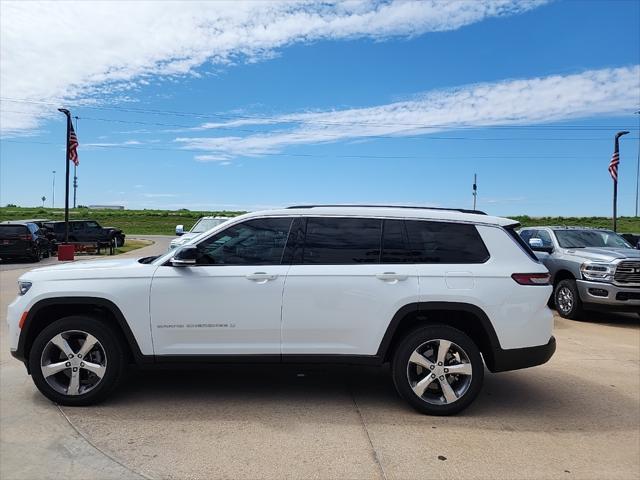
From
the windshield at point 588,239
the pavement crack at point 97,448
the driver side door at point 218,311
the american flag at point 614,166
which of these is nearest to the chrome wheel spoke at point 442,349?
the driver side door at point 218,311

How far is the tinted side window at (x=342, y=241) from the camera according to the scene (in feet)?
15.2

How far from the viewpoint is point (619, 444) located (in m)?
4.14

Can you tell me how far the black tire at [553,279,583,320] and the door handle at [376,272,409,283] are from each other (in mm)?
6769

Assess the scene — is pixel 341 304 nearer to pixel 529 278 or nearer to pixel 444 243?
pixel 444 243

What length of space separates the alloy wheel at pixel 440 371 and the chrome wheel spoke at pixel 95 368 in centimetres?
256

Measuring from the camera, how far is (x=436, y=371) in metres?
4.50

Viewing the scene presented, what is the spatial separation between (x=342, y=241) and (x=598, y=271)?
7006 mm

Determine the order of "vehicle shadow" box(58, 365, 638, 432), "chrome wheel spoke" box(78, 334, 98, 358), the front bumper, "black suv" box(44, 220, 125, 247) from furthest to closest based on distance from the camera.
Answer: "black suv" box(44, 220, 125, 247)
the front bumper
"chrome wheel spoke" box(78, 334, 98, 358)
"vehicle shadow" box(58, 365, 638, 432)

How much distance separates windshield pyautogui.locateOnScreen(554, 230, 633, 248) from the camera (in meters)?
11.1

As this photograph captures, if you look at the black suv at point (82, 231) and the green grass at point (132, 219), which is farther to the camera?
the green grass at point (132, 219)

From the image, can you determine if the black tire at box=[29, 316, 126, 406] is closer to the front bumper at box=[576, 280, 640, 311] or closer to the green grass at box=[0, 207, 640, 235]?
the front bumper at box=[576, 280, 640, 311]

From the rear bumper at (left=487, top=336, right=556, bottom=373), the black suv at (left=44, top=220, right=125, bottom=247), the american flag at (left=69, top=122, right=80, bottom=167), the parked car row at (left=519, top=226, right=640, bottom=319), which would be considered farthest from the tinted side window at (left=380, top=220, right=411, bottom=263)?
the black suv at (left=44, top=220, right=125, bottom=247)

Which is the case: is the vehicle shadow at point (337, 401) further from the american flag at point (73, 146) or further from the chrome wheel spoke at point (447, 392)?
the american flag at point (73, 146)

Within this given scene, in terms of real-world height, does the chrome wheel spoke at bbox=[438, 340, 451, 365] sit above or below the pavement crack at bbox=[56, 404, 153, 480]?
above
